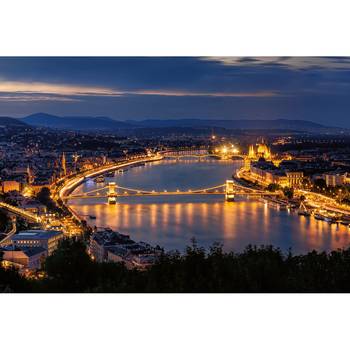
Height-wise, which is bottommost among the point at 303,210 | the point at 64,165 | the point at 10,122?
the point at 303,210

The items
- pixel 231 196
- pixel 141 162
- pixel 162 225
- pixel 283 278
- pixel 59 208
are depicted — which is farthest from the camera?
pixel 141 162

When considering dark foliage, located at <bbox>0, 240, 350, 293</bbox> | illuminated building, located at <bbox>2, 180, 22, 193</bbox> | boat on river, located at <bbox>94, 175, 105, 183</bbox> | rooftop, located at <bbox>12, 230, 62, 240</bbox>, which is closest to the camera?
dark foliage, located at <bbox>0, 240, 350, 293</bbox>

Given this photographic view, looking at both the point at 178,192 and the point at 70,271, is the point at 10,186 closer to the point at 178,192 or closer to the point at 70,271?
the point at 178,192

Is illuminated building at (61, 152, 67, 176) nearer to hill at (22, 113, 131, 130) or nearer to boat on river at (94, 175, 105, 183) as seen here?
boat on river at (94, 175, 105, 183)

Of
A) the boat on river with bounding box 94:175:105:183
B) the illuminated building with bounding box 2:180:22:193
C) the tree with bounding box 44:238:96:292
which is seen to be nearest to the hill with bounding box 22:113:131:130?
the tree with bounding box 44:238:96:292

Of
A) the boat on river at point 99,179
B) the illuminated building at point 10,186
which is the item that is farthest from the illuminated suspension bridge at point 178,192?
the boat on river at point 99,179

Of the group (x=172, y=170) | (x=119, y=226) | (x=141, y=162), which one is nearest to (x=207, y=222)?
(x=119, y=226)

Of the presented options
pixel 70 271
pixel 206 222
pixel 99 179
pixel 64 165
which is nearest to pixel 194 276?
pixel 70 271

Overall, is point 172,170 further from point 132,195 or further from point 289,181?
point 132,195

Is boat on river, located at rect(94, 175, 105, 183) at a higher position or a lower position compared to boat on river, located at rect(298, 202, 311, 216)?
lower
